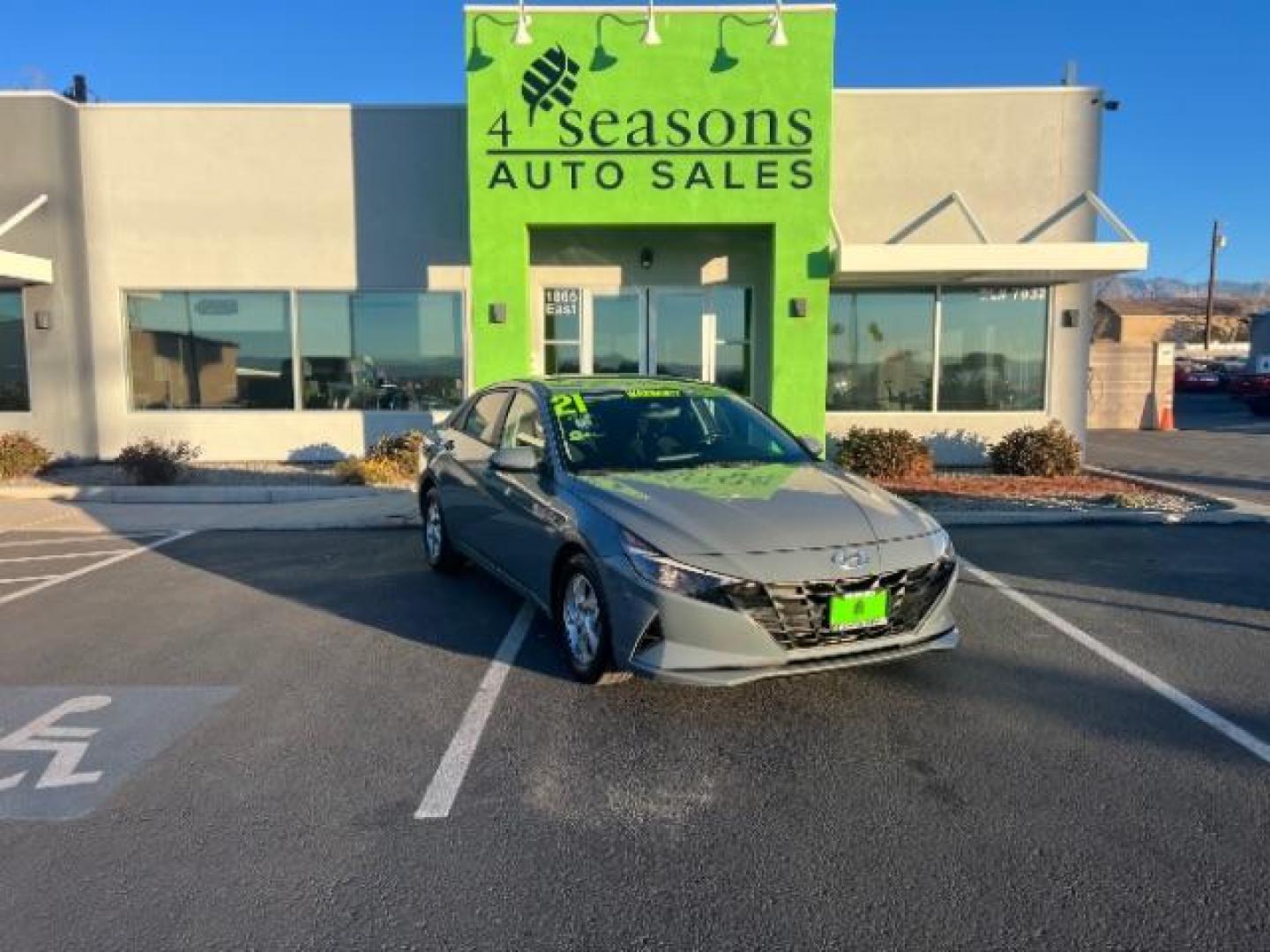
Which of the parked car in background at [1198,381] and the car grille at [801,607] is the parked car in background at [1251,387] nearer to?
the parked car in background at [1198,381]

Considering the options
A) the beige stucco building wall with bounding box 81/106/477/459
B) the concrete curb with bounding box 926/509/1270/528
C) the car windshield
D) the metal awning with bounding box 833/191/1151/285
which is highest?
the beige stucco building wall with bounding box 81/106/477/459

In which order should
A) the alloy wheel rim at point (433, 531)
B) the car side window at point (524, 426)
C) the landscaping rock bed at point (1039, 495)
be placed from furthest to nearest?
the landscaping rock bed at point (1039, 495)
the alloy wheel rim at point (433, 531)
the car side window at point (524, 426)

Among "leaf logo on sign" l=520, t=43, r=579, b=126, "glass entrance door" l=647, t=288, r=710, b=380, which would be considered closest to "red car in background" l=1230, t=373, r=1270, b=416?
"glass entrance door" l=647, t=288, r=710, b=380

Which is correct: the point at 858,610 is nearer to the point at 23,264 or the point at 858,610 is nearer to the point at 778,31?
the point at 778,31

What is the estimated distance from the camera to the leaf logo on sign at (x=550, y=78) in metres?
11.4

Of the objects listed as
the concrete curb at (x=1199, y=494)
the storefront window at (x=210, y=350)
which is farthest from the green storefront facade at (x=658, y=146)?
the concrete curb at (x=1199, y=494)

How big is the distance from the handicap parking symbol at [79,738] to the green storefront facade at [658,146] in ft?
25.1

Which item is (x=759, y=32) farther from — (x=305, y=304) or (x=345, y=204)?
(x=305, y=304)

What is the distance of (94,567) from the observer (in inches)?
303

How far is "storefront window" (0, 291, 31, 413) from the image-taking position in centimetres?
1317

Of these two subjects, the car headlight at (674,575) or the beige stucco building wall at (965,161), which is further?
the beige stucco building wall at (965,161)

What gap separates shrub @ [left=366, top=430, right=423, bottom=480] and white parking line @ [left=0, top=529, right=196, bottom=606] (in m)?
2.80

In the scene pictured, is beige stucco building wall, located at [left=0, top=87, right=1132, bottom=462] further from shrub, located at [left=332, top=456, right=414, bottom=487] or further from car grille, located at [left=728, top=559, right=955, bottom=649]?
car grille, located at [left=728, top=559, right=955, bottom=649]

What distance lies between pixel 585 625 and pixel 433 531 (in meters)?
2.88
